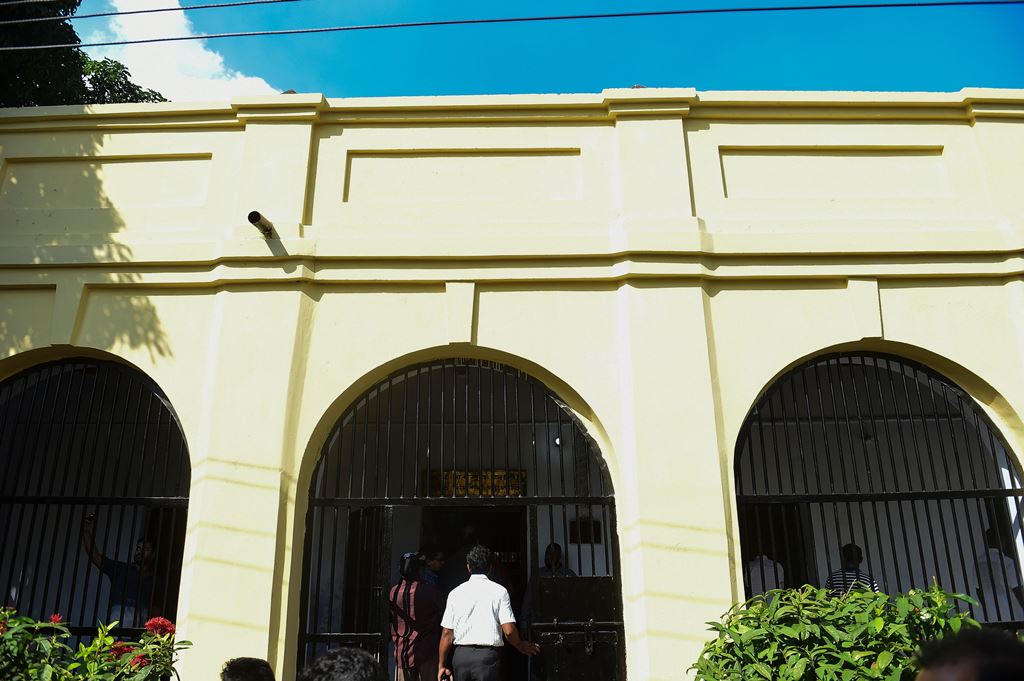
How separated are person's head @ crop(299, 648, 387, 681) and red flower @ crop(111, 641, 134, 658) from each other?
2583 millimetres

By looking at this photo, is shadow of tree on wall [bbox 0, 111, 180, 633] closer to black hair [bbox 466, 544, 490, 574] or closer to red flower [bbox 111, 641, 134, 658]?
red flower [bbox 111, 641, 134, 658]

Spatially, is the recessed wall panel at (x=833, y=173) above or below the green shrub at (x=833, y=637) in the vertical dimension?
above

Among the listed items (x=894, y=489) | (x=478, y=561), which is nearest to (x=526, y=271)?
(x=478, y=561)

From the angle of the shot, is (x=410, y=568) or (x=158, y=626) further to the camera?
(x=410, y=568)

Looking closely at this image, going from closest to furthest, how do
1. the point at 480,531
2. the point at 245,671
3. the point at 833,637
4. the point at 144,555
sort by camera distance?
the point at 245,671
the point at 833,637
the point at 144,555
the point at 480,531

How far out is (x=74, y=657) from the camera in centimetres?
401

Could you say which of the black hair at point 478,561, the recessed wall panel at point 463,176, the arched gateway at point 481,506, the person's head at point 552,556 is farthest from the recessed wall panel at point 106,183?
the person's head at point 552,556

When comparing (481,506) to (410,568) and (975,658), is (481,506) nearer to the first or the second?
(410,568)

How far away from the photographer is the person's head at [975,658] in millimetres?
1258

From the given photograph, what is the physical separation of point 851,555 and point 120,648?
519 cm

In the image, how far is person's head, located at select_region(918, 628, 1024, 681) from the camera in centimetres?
126

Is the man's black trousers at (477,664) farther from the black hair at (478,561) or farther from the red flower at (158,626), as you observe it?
the red flower at (158,626)

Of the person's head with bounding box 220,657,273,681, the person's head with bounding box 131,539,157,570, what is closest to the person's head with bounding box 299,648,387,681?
the person's head with bounding box 220,657,273,681

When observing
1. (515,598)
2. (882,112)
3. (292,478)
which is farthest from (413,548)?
(882,112)
